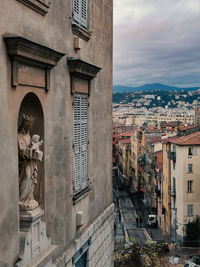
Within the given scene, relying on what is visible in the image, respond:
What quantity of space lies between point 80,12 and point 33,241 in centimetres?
597

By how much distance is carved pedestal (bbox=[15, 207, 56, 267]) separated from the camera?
7.25 m

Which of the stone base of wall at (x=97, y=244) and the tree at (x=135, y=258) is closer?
the stone base of wall at (x=97, y=244)

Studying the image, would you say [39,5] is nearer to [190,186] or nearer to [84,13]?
[84,13]

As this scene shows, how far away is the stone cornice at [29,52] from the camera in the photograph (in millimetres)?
6703

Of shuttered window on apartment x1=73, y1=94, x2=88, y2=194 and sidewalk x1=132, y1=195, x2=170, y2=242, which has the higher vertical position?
shuttered window on apartment x1=73, y1=94, x2=88, y2=194

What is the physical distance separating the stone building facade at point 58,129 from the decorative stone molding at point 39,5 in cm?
2

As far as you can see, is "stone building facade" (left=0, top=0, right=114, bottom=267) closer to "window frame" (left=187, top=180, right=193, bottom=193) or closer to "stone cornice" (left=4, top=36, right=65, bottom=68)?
"stone cornice" (left=4, top=36, right=65, bottom=68)

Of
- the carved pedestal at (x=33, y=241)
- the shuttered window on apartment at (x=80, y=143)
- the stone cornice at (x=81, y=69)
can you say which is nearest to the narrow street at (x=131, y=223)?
the shuttered window on apartment at (x=80, y=143)

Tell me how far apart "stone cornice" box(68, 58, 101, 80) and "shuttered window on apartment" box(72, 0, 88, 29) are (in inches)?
44.5

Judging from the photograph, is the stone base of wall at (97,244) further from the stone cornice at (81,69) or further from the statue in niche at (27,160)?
the stone cornice at (81,69)

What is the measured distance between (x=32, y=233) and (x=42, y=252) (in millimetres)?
593

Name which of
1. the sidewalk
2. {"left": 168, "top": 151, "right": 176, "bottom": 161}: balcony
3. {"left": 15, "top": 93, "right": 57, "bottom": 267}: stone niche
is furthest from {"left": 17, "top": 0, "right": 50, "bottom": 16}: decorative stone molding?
the sidewalk

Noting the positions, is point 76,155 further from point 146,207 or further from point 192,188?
point 146,207

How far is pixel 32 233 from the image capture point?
7.58 metres
